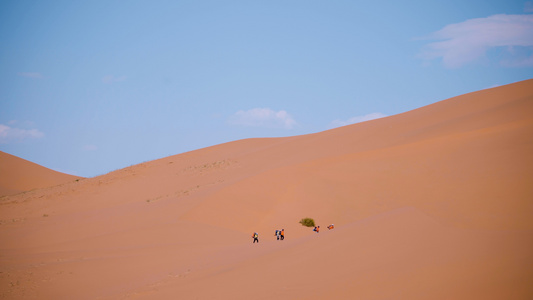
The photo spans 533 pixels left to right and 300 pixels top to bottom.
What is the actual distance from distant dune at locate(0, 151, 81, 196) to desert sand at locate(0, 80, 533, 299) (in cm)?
2992

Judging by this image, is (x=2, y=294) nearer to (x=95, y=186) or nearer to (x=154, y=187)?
(x=154, y=187)

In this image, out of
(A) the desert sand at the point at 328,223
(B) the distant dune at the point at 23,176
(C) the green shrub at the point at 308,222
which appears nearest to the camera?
(A) the desert sand at the point at 328,223

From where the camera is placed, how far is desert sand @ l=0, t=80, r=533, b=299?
9602 mm

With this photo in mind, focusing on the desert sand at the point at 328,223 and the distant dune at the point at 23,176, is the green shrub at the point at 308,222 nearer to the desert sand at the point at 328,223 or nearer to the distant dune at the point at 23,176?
the desert sand at the point at 328,223

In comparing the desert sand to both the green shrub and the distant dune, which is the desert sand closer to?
the green shrub

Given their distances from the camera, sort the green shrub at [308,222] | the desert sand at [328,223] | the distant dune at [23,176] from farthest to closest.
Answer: the distant dune at [23,176] → the green shrub at [308,222] → the desert sand at [328,223]

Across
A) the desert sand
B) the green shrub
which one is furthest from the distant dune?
the green shrub

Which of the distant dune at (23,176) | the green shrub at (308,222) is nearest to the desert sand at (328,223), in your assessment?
the green shrub at (308,222)

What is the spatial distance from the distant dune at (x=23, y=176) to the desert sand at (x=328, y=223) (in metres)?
29.9

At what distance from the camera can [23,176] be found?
6662 cm

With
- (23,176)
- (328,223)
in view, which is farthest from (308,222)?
(23,176)

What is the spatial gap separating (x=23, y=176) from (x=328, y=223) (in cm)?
5897

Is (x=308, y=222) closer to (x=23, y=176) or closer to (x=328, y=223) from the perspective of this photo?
(x=328, y=223)

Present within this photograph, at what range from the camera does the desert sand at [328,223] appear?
960cm
